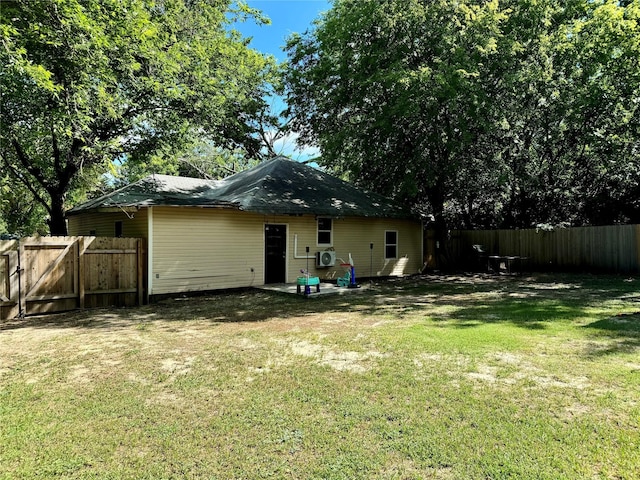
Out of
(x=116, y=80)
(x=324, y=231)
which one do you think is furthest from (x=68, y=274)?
(x=324, y=231)

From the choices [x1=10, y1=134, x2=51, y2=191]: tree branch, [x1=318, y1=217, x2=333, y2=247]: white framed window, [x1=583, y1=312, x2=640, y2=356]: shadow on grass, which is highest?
[x1=10, y1=134, x2=51, y2=191]: tree branch

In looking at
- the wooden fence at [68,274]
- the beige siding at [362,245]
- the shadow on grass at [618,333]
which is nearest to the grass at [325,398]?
the shadow on grass at [618,333]

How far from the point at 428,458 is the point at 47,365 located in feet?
14.8

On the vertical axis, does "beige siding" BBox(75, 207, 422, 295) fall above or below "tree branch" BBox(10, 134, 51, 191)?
below

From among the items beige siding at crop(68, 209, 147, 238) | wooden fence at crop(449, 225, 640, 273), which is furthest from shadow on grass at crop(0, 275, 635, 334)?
beige siding at crop(68, 209, 147, 238)

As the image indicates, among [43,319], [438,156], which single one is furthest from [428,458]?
[438,156]

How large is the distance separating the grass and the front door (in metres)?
5.01

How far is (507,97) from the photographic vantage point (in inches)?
555

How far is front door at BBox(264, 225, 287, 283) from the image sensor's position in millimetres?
12016

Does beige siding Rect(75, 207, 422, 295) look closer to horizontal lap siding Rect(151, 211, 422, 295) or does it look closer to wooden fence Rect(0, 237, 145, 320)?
horizontal lap siding Rect(151, 211, 422, 295)

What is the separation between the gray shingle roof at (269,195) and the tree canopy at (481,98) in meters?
1.30

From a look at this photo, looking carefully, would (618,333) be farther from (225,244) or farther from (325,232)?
(225,244)

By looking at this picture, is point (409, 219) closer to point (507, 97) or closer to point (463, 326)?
point (507, 97)

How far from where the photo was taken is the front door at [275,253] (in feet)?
39.4
